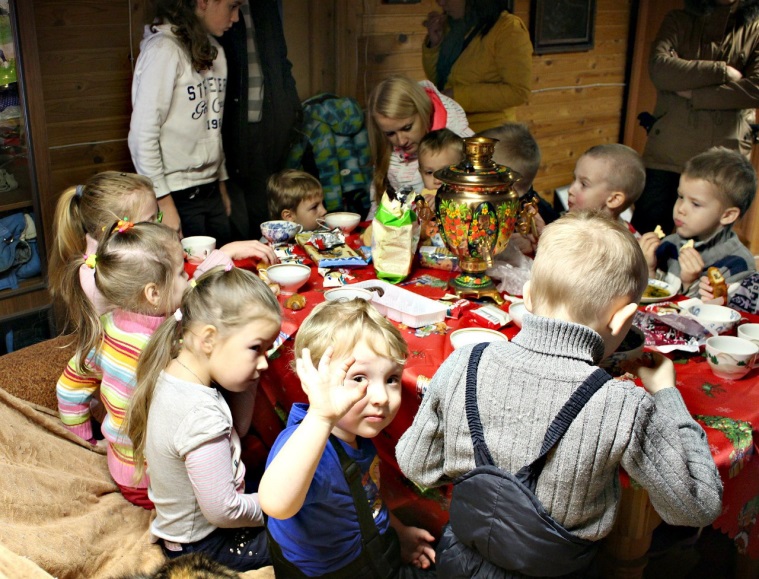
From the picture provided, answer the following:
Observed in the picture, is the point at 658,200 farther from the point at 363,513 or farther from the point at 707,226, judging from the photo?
the point at 363,513

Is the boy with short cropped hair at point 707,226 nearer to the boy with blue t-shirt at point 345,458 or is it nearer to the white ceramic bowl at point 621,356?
the white ceramic bowl at point 621,356

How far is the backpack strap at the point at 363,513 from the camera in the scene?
1575 mm

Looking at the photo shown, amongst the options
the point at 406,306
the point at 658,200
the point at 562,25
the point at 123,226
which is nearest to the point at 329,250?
the point at 406,306

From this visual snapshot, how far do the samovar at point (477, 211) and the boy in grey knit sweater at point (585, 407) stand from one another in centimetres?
82

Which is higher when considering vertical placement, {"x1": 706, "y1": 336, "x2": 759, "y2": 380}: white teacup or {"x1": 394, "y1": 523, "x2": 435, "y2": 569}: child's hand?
{"x1": 706, "y1": 336, "x2": 759, "y2": 380}: white teacup

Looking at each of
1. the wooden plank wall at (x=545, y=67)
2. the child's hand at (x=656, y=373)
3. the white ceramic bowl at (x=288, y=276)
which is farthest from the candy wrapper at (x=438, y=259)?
the wooden plank wall at (x=545, y=67)

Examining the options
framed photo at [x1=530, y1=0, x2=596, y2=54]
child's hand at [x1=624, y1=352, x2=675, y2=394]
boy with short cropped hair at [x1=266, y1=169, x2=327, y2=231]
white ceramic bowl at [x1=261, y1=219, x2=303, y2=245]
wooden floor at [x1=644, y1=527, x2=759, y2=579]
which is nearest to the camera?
child's hand at [x1=624, y1=352, x2=675, y2=394]

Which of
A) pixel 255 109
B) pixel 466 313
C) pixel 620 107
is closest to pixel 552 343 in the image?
pixel 466 313

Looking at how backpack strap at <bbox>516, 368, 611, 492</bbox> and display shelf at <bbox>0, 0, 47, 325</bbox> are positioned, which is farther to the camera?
display shelf at <bbox>0, 0, 47, 325</bbox>

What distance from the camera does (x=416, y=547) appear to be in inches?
72.2

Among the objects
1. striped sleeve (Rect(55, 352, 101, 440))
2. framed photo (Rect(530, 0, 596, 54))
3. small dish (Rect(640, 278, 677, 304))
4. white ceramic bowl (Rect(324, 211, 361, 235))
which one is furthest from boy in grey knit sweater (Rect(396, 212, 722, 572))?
framed photo (Rect(530, 0, 596, 54))

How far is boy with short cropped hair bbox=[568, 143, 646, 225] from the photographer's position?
2744 millimetres

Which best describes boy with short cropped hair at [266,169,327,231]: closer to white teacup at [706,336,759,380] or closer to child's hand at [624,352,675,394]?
white teacup at [706,336,759,380]

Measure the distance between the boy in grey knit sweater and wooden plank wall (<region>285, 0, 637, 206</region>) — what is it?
3284 mm
